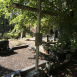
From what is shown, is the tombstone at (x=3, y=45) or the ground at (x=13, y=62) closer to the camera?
the ground at (x=13, y=62)

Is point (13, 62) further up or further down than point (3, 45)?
further down

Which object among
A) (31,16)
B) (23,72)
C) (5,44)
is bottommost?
(23,72)

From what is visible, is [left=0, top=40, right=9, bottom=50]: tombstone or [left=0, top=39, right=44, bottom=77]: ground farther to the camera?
[left=0, top=40, right=9, bottom=50]: tombstone

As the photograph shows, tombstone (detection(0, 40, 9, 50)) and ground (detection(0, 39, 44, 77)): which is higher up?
tombstone (detection(0, 40, 9, 50))

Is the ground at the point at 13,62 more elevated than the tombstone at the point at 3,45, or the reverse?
the tombstone at the point at 3,45

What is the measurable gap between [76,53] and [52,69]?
3.36 metres

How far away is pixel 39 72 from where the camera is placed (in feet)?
8.63

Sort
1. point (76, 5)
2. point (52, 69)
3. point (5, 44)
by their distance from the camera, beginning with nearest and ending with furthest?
point (76, 5) < point (52, 69) < point (5, 44)

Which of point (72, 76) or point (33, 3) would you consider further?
point (33, 3)

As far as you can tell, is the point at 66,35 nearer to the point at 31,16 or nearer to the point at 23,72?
the point at 31,16

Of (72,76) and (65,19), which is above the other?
(65,19)

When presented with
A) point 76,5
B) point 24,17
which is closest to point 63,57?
point 76,5

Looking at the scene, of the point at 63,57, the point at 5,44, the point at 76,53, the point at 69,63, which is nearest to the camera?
the point at 69,63

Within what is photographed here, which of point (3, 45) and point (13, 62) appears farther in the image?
point (3, 45)
